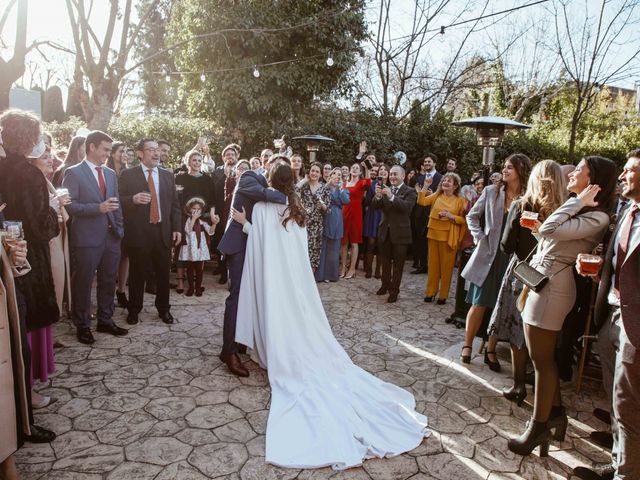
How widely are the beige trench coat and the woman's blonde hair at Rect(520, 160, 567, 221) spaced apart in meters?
3.73

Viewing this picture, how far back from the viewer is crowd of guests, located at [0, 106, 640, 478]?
9.07 feet

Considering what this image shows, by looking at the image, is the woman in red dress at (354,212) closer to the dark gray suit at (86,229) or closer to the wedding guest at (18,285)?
the dark gray suit at (86,229)

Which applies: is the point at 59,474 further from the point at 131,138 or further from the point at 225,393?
the point at 131,138

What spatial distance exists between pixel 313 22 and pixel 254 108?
2.92 meters

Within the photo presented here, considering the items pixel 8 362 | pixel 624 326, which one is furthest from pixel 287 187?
pixel 624 326

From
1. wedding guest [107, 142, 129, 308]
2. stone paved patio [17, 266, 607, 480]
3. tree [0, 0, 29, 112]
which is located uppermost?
tree [0, 0, 29, 112]

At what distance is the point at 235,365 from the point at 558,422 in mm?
2768

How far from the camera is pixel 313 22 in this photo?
1264 cm

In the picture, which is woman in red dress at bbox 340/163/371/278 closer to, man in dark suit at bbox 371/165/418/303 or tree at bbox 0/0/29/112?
man in dark suit at bbox 371/165/418/303

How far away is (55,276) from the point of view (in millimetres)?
4625

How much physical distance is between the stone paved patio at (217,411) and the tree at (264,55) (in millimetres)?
9134

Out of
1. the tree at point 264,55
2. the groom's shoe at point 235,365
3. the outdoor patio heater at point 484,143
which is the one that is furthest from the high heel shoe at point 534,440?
the tree at point 264,55

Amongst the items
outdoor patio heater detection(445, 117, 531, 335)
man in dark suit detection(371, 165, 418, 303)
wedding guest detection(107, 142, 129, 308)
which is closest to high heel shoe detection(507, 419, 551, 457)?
outdoor patio heater detection(445, 117, 531, 335)

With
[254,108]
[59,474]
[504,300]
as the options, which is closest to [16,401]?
[59,474]
